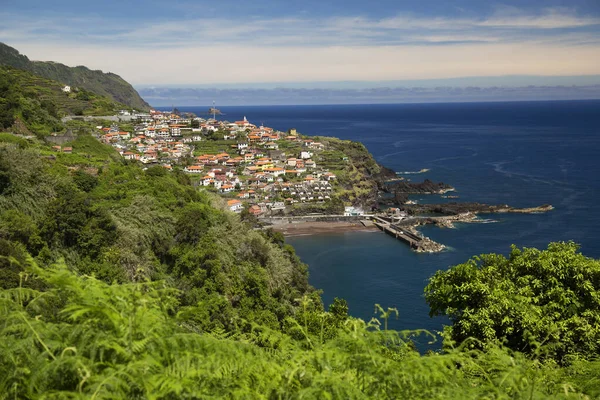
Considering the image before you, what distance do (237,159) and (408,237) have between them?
94.0 ft

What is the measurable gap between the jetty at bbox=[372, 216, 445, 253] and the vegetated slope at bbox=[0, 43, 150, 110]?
63311mm

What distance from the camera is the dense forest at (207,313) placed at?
3.09 meters

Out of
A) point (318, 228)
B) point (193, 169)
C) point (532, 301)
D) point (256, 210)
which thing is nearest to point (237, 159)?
point (193, 169)

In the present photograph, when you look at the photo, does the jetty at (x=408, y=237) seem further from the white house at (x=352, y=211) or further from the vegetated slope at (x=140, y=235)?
the vegetated slope at (x=140, y=235)

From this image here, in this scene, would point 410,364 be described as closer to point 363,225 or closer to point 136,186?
point 136,186

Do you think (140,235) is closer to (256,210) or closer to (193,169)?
(256,210)

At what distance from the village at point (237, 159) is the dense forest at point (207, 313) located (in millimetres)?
22819

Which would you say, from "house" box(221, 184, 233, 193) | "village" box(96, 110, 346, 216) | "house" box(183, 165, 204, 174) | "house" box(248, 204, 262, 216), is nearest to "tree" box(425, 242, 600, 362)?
"village" box(96, 110, 346, 216)

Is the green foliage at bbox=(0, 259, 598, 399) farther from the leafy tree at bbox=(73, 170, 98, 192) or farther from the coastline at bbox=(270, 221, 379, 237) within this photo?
the coastline at bbox=(270, 221, 379, 237)

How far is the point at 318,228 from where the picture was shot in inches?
1821

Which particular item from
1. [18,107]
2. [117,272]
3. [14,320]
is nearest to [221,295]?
[117,272]

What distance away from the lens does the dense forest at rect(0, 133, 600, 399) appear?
3.09 m

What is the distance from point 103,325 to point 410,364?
7.36ft

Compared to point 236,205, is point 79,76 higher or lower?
higher
